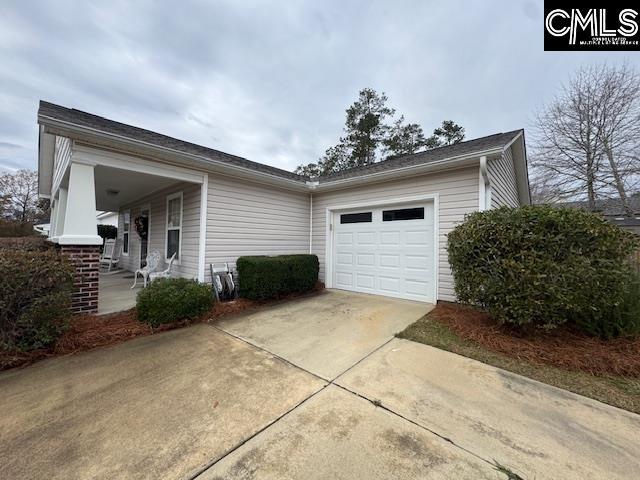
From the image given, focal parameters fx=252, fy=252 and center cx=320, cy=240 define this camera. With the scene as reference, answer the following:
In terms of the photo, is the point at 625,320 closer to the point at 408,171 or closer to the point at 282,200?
the point at 408,171

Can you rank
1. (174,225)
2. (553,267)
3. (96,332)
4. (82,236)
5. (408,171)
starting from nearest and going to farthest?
1. (553,267)
2. (96,332)
3. (82,236)
4. (408,171)
5. (174,225)

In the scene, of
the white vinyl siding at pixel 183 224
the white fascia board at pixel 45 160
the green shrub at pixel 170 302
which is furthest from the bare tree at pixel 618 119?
the white fascia board at pixel 45 160

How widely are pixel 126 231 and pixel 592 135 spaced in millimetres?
21154

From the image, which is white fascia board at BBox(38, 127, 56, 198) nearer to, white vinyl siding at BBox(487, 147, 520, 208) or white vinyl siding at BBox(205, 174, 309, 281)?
white vinyl siding at BBox(205, 174, 309, 281)

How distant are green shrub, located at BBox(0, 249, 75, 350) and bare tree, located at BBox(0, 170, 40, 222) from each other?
78.2 ft

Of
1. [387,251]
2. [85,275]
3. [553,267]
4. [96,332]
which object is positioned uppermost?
[387,251]

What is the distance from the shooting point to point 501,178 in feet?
20.1

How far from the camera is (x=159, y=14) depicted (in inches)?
229

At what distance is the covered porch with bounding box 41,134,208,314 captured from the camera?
157 inches

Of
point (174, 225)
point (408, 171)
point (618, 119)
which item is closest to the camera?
point (408, 171)

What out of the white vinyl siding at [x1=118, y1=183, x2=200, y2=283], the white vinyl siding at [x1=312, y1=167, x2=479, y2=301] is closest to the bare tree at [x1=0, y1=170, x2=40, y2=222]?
the white vinyl siding at [x1=118, y1=183, x2=200, y2=283]

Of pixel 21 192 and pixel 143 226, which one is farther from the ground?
pixel 21 192

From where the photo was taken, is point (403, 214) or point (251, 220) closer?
point (403, 214)

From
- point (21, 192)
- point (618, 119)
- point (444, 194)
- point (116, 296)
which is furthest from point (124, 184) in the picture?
point (21, 192)
